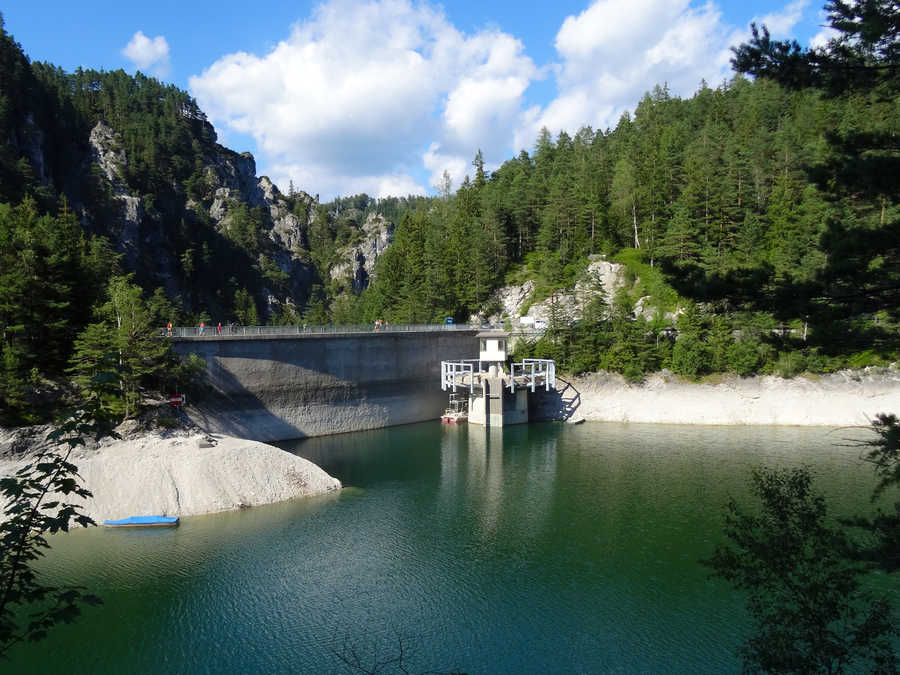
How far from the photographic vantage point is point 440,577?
20.4 meters

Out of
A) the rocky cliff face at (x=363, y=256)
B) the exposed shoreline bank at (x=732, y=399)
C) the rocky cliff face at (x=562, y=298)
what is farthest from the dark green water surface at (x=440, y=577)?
the rocky cliff face at (x=363, y=256)

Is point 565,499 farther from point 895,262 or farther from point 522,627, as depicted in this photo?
point 895,262

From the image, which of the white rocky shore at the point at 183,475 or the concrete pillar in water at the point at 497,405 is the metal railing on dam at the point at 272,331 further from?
the white rocky shore at the point at 183,475

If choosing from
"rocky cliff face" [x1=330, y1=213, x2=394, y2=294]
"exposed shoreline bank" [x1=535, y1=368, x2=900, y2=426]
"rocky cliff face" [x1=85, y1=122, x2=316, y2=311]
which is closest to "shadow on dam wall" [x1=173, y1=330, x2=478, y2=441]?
"exposed shoreline bank" [x1=535, y1=368, x2=900, y2=426]

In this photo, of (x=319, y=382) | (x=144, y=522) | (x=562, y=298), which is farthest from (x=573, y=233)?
(x=144, y=522)

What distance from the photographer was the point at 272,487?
2861 cm

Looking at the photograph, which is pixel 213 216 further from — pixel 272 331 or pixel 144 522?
pixel 144 522

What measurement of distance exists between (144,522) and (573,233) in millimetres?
54756

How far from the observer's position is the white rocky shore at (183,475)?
26266mm

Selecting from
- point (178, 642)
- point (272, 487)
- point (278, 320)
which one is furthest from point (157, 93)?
point (178, 642)

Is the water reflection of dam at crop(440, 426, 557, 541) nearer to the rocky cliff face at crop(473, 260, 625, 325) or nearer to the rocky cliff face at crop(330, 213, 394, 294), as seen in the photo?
the rocky cliff face at crop(473, 260, 625, 325)

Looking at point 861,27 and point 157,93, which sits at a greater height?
point 157,93

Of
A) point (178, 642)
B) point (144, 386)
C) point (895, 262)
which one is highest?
point (895, 262)

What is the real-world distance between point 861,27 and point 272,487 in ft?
93.0
